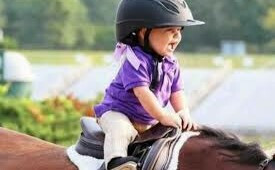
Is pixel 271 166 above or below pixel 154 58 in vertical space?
below

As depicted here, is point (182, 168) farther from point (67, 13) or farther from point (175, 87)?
point (67, 13)

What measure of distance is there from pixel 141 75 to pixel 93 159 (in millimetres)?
422

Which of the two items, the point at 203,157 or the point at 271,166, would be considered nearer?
the point at 271,166

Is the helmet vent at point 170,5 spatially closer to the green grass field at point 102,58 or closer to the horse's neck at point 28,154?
the horse's neck at point 28,154

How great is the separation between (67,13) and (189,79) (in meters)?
3.79

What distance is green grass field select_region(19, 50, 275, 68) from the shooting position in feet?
75.3

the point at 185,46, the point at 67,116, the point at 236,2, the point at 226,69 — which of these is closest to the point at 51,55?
the point at 185,46

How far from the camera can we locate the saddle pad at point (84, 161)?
3.45 m

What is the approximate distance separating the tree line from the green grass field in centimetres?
28

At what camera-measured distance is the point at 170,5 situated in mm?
3318

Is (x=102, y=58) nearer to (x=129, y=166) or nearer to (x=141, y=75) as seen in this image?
(x=141, y=75)

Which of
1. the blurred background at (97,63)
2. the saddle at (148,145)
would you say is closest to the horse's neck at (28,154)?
the saddle at (148,145)

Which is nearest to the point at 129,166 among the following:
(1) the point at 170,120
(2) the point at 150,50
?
(1) the point at 170,120

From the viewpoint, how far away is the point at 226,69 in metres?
20.7
